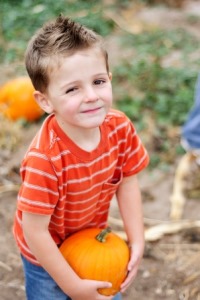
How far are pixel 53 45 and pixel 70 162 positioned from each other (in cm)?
48

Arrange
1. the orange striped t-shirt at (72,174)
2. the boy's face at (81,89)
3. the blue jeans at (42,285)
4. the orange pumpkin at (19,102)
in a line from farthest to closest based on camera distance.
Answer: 1. the orange pumpkin at (19,102)
2. the blue jeans at (42,285)
3. the orange striped t-shirt at (72,174)
4. the boy's face at (81,89)

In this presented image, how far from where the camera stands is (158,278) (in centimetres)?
373

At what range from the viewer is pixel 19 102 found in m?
5.50

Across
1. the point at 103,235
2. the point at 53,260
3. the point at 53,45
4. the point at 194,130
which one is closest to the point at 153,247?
the point at 194,130

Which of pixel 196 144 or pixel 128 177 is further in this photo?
pixel 196 144

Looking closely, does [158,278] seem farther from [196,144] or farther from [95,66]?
[95,66]

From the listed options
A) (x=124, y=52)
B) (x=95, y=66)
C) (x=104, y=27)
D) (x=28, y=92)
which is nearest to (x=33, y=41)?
(x=95, y=66)

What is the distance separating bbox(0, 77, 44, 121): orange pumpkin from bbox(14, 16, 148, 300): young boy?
2810 mm

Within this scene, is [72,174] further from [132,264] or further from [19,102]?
[19,102]

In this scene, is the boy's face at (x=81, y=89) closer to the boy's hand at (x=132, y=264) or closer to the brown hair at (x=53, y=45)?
the brown hair at (x=53, y=45)

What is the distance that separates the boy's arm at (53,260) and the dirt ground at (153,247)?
1.05 meters

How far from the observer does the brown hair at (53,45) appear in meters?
2.26

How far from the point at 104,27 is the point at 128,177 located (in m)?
5.08

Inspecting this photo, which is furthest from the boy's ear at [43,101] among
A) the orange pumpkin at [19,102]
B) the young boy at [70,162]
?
the orange pumpkin at [19,102]
